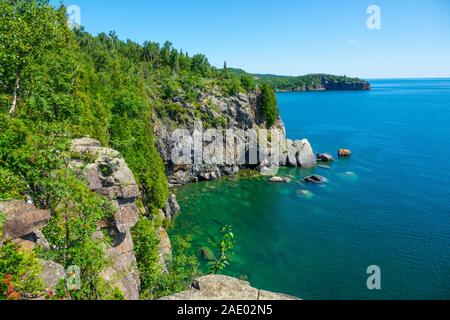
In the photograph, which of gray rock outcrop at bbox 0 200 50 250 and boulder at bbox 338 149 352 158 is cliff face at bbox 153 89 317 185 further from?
gray rock outcrop at bbox 0 200 50 250

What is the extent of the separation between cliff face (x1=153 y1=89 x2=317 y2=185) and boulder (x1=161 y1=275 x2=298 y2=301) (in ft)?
216

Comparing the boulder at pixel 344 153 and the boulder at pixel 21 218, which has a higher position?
the boulder at pixel 21 218

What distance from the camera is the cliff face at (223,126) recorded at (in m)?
77.4

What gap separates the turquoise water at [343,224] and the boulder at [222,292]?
3092cm

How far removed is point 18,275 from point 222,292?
7.85 m

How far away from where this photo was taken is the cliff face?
77.4m

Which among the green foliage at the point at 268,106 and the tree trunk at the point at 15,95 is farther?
the green foliage at the point at 268,106

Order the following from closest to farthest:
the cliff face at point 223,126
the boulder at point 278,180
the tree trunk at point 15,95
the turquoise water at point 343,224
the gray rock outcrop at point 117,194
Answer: the tree trunk at point 15,95
the gray rock outcrop at point 117,194
the turquoise water at point 343,224
the cliff face at point 223,126
the boulder at point 278,180

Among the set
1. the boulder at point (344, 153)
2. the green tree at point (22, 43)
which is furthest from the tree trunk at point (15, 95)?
the boulder at point (344, 153)

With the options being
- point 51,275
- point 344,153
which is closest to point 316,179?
point 344,153

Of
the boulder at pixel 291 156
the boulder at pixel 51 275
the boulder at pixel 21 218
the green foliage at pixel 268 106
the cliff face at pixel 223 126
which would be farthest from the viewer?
the green foliage at pixel 268 106

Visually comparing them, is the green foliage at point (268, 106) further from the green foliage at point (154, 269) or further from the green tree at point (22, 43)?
the green tree at point (22, 43)

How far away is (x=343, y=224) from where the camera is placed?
2216 inches

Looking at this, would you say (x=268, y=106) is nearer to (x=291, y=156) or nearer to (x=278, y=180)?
(x=291, y=156)
